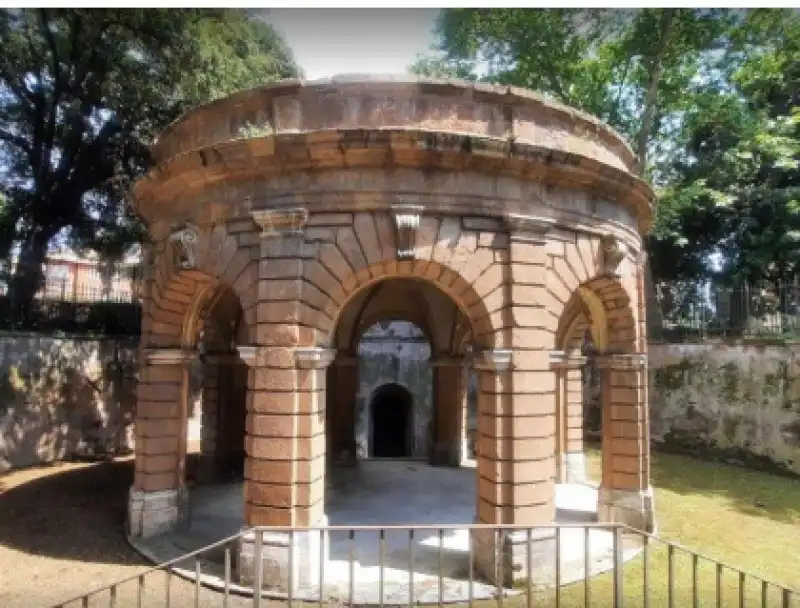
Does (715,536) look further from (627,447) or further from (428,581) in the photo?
(428,581)

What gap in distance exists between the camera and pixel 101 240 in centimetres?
1767

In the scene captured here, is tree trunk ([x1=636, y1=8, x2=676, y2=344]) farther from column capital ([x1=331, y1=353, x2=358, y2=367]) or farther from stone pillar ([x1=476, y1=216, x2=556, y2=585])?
stone pillar ([x1=476, y1=216, x2=556, y2=585])

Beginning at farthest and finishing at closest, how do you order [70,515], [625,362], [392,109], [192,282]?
[70,515]
[625,362]
[192,282]
[392,109]

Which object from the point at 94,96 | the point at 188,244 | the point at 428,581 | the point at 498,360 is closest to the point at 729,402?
the point at 498,360

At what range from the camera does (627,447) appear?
9242mm

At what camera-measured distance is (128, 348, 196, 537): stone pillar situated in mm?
8797

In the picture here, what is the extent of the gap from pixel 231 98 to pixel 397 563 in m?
6.56

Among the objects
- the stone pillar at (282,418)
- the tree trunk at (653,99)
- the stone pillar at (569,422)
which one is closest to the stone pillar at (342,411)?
the stone pillar at (569,422)

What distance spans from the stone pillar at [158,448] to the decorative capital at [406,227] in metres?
4.18

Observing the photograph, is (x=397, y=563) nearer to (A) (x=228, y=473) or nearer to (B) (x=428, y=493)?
(B) (x=428, y=493)

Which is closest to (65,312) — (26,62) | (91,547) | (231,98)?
(26,62)

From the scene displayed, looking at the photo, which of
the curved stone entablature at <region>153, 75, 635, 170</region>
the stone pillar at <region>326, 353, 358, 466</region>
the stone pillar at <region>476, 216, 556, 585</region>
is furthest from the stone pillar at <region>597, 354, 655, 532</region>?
the stone pillar at <region>326, 353, 358, 466</region>

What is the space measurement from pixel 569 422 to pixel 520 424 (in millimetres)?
5834

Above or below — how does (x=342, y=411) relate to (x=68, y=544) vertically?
above
